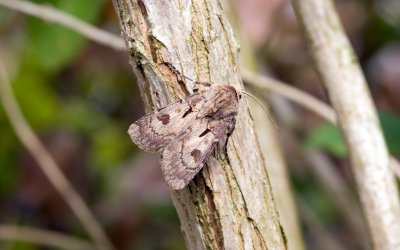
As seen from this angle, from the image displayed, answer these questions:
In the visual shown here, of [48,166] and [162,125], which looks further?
[48,166]

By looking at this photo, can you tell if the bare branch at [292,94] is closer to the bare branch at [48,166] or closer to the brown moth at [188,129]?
the brown moth at [188,129]

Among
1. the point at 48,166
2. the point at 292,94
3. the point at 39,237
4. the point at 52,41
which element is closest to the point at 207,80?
the point at 292,94

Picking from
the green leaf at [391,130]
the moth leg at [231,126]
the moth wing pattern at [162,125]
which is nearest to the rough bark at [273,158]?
the green leaf at [391,130]

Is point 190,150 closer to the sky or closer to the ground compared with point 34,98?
closer to the ground

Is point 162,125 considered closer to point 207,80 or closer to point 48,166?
point 207,80

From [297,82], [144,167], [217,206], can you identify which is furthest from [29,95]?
[217,206]

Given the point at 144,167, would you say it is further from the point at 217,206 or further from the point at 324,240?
the point at 217,206
